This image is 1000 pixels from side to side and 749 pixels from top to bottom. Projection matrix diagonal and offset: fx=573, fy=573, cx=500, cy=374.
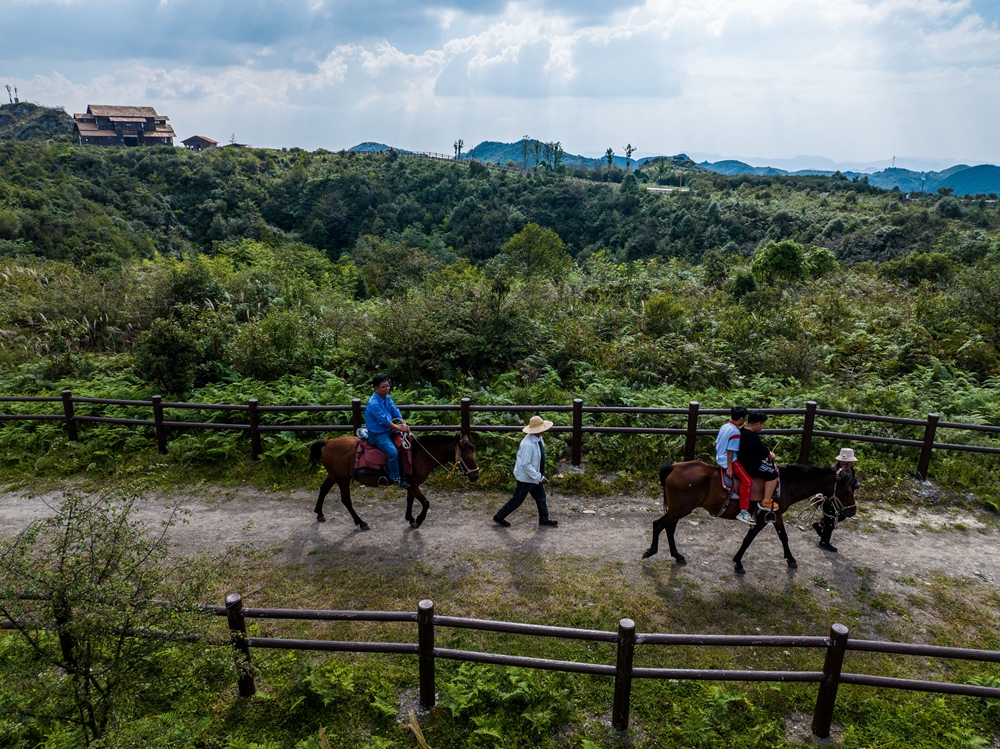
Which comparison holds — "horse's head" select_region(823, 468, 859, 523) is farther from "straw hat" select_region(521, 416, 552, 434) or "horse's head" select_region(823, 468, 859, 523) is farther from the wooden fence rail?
"straw hat" select_region(521, 416, 552, 434)

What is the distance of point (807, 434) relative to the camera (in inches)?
360

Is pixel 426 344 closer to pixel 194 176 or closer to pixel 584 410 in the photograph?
pixel 584 410

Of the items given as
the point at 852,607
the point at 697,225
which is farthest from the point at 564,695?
the point at 697,225

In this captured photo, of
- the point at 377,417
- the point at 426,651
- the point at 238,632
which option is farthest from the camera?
the point at 377,417

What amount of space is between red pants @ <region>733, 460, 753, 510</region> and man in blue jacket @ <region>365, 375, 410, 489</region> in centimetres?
418

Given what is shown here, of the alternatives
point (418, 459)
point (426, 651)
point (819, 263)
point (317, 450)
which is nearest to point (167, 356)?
point (317, 450)

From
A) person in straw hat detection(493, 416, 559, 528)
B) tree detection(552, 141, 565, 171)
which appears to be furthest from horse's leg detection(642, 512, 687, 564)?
tree detection(552, 141, 565, 171)

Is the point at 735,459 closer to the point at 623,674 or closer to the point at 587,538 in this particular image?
the point at 587,538

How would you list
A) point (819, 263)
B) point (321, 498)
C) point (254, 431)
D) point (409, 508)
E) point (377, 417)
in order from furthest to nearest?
point (819, 263) → point (254, 431) → point (321, 498) → point (409, 508) → point (377, 417)

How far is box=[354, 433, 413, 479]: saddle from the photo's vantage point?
763 cm

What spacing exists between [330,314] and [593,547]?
10316mm

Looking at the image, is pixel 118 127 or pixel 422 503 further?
pixel 118 127

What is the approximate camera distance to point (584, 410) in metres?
9.23

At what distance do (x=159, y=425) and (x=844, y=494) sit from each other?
10.6 m
